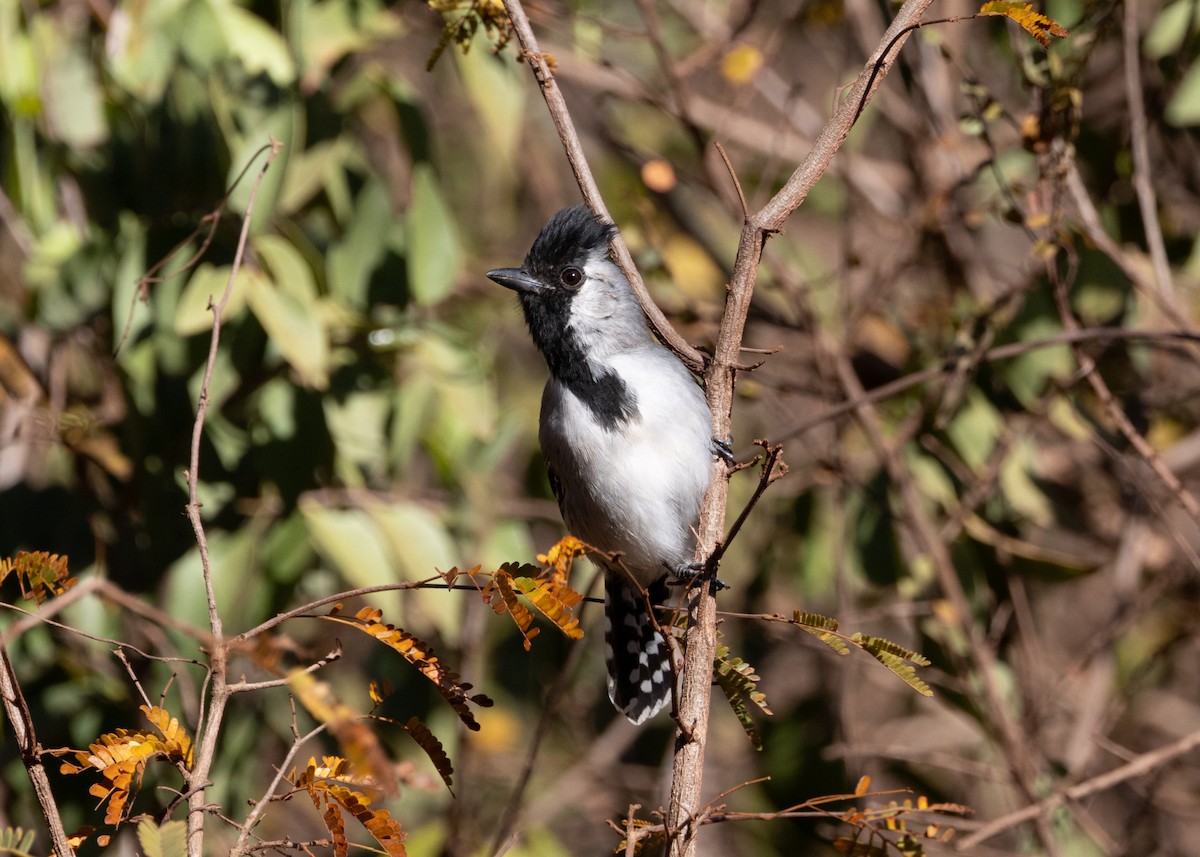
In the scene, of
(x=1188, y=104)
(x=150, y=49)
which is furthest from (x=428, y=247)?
(x=1188, y=104)

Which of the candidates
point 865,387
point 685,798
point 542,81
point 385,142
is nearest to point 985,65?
point 865,387

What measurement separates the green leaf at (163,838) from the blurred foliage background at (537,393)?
847 mm

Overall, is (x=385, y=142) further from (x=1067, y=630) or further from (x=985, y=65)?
(x=1067, y=630)

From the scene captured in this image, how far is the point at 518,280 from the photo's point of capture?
3637 millimetres

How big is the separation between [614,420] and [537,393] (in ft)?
8.10

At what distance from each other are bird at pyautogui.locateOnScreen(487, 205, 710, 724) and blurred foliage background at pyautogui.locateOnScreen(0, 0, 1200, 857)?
41cm

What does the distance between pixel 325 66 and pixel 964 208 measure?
261 cm

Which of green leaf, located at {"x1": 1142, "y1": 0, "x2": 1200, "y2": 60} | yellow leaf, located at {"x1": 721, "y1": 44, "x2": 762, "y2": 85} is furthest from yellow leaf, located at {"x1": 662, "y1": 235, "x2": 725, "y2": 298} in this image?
green leaf, located at {"x1": 1142, "y1": 0, "x2": 1200, "y2": 60}

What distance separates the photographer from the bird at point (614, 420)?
11.3ft

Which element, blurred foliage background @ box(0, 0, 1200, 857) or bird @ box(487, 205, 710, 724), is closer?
bird @ box(487, 205, 710, 724)

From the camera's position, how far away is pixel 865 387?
5.47 metres

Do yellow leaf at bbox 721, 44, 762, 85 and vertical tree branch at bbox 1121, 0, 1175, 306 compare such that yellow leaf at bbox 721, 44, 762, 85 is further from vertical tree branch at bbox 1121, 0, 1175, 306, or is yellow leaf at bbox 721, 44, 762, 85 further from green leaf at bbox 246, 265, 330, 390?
green leaf at bbox 246, 265, 330, 390

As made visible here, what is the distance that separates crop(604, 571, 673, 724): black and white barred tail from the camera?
378cm

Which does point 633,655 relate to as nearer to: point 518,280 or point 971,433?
point 518,280
